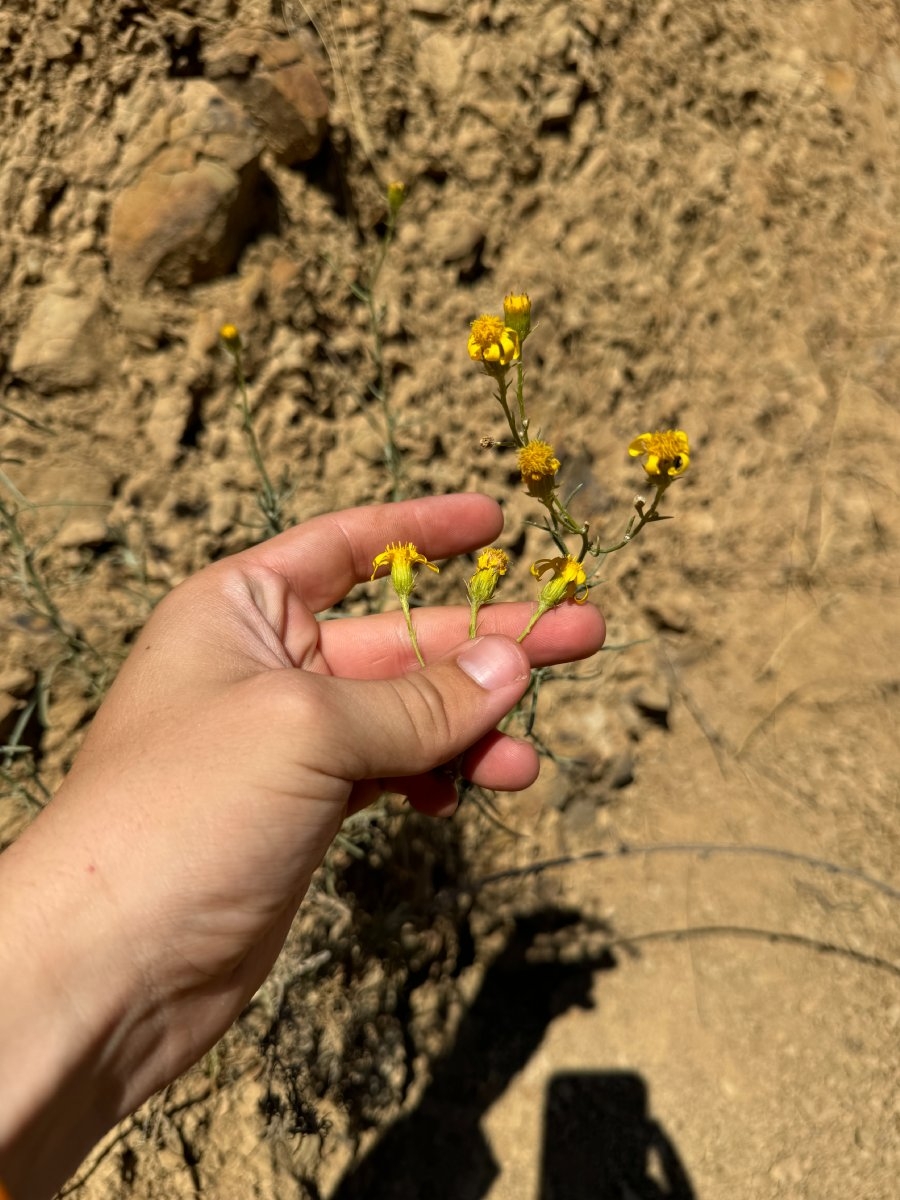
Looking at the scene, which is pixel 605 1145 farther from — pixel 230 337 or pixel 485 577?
pixel 230 337

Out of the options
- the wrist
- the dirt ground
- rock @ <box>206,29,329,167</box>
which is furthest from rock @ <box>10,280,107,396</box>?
the wrist

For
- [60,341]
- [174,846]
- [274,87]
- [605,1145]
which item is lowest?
[605,1145]

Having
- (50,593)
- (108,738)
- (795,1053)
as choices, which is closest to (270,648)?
(108,738)

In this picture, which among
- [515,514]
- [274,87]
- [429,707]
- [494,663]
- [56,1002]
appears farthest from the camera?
[515,514]

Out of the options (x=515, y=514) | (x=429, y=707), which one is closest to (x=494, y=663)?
(x=429, y=707)

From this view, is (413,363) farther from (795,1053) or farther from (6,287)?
(795,1053)

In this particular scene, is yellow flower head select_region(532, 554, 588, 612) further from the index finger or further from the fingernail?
the index finger
